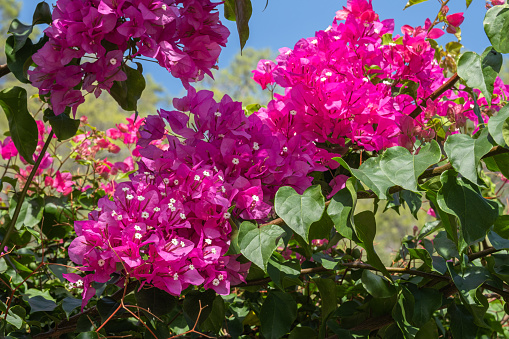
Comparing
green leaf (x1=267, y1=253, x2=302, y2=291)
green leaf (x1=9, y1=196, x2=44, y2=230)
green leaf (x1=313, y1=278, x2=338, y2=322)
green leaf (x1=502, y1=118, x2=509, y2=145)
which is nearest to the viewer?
green leaf (x1=502, y1=118, x2=509, y2=145)

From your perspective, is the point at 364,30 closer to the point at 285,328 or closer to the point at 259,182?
the point at 259,182

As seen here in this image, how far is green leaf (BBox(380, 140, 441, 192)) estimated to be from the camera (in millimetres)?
514

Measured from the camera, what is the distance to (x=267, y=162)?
2.02ft

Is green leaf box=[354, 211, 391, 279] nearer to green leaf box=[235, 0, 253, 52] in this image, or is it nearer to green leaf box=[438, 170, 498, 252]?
green leaf box=[438, 170, 498, 252]

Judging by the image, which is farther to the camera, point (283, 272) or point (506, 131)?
point (283, 272)

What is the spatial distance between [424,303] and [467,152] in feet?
0.92

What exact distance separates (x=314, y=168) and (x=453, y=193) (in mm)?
189

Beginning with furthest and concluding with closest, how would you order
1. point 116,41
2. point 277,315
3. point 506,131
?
1. point 277,315
2. point 116,41
3. point 506,131

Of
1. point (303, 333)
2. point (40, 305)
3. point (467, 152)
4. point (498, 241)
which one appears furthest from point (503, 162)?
point (40, 305)

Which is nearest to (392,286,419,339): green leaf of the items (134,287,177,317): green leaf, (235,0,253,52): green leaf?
(134,287,177,317): green leaf

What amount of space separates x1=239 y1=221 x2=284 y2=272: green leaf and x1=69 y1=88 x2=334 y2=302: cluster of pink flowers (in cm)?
3

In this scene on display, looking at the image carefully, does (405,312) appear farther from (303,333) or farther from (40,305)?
(40,305)

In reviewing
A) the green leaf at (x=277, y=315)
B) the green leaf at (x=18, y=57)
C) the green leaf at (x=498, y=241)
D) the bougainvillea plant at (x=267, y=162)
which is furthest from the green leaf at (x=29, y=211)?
the green leaf at (x=498, y=241)

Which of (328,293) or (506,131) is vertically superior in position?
(506,131)
